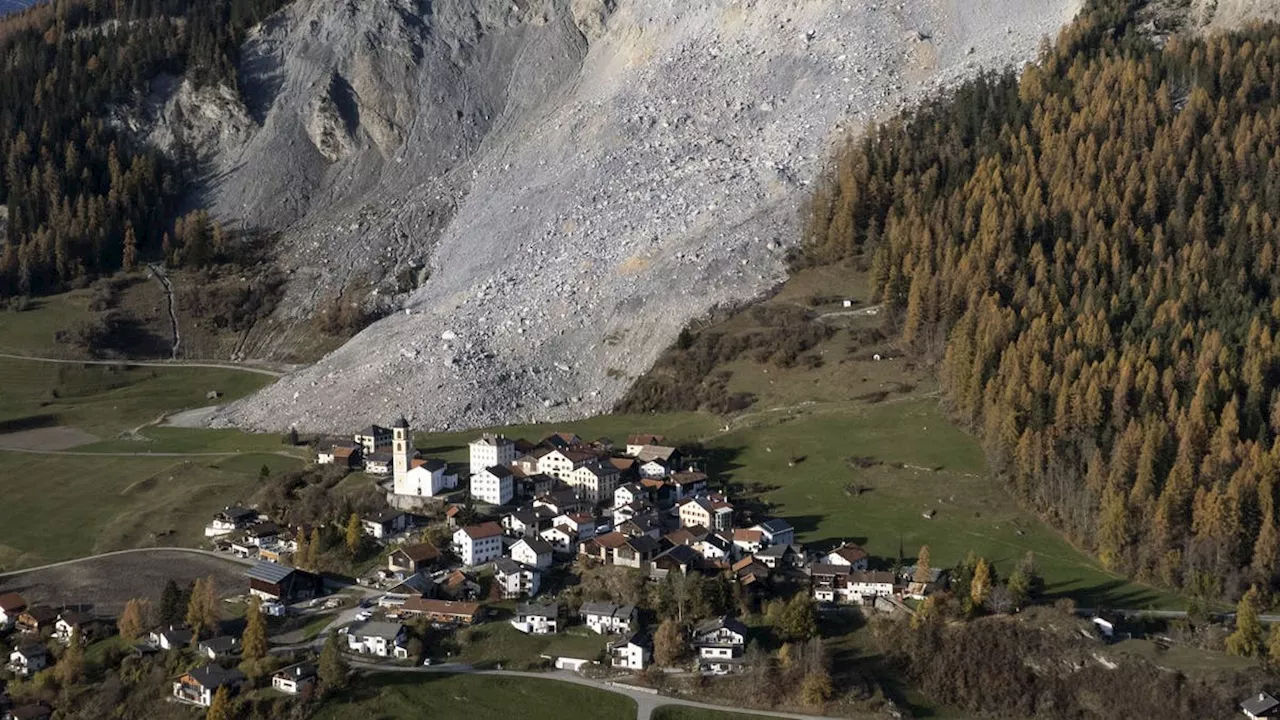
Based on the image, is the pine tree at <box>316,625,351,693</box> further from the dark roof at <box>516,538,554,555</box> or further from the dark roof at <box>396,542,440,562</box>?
the dark roof at <box>516,538,554,555</box>

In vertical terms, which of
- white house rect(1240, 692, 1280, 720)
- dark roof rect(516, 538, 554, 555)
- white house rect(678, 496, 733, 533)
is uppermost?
white house rect(678, 496, 733, 533)

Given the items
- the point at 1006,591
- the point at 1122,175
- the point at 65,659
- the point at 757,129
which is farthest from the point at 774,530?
the point at 757,129

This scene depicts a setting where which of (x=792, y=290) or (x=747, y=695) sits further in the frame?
(x=792, y=290)

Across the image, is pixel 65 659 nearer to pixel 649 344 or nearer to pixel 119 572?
pixel 119 572

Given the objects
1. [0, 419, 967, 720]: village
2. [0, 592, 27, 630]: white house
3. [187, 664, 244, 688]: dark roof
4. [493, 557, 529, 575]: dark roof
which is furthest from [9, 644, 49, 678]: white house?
[493, 557, 529, 575]: dark roof

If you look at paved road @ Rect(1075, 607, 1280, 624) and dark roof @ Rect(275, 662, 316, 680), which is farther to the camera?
paved road @ Rect(1075, 607, 1280, 624)

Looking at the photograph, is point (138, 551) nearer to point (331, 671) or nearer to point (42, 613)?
point (42, 613)
